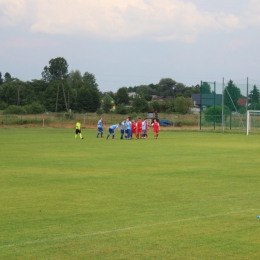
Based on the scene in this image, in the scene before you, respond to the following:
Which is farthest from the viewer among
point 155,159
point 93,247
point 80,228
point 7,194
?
point 155,159

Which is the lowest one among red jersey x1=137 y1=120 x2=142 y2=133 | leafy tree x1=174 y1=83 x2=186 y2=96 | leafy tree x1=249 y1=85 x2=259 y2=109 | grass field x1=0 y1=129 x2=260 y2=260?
grass field x1=0 y1=129 x2=260 y2=260

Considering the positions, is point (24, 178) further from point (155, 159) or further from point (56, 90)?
point (56, 90)

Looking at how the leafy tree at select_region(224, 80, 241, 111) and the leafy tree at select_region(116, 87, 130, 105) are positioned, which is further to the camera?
the leafy tree at select_region(116, 87, 130, 105)

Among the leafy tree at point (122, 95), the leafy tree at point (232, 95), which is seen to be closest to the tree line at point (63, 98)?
the leafy tree at point (122, 95)

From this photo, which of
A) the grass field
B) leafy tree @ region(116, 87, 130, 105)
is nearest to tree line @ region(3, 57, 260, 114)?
leafy tree @ region(116, 87, 130, 105)

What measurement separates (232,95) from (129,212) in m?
49.3

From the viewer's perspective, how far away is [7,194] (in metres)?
13.1

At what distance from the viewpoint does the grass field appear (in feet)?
25.9

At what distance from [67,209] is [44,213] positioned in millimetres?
587

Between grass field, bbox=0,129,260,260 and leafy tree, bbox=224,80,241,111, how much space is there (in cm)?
3940

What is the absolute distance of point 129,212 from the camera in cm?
1068

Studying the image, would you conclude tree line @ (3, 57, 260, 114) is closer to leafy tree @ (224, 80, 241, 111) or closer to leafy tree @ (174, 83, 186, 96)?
leafy tree @ (174, 83, 186, 96)

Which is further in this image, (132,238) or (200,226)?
(200,226)

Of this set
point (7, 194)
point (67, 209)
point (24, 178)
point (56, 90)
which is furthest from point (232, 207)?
point (56, 90)
